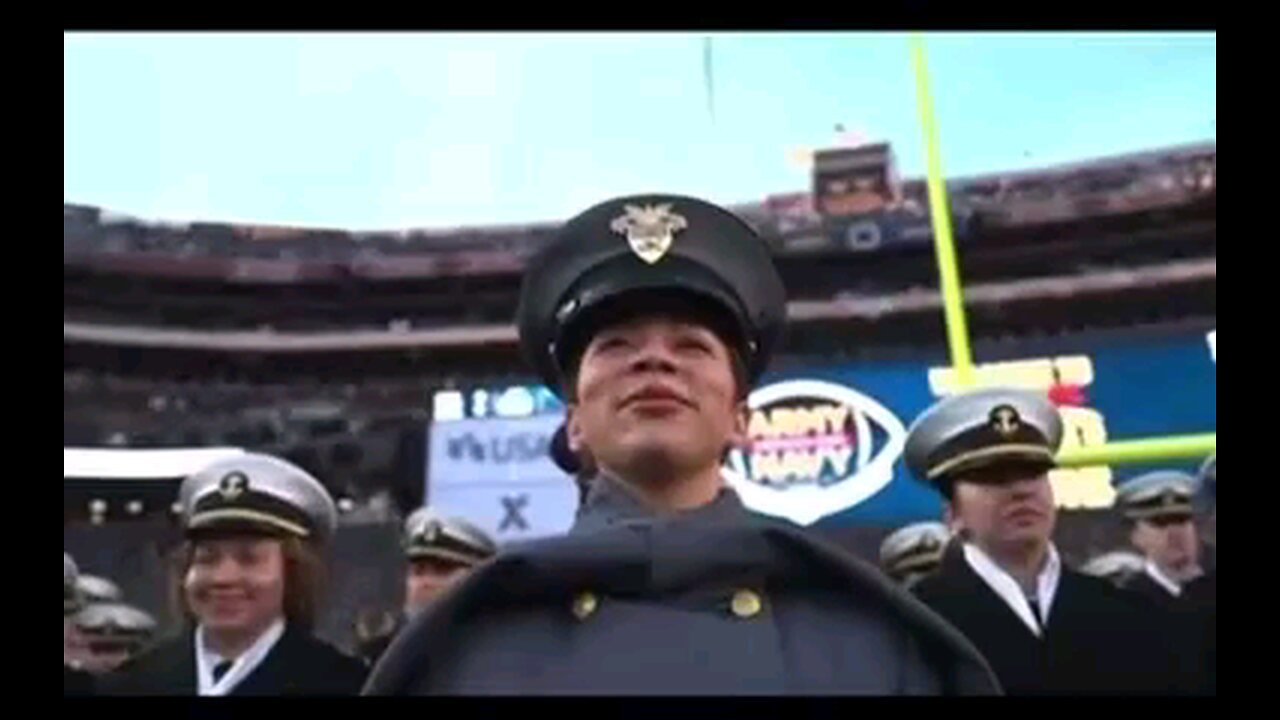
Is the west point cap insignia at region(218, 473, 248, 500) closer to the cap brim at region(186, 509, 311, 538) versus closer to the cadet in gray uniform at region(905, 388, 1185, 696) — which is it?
the cap brim at region(186, 509, 311, 538)

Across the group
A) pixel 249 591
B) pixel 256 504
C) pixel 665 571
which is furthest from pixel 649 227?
pixel 249 591

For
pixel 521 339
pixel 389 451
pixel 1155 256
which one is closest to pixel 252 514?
pixel 389 451

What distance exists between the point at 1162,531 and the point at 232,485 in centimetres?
→ 171

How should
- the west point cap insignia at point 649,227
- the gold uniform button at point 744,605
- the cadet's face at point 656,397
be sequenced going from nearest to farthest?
the gold uniform button at point 744,605
the cadet's face at point 656,397
the west point cap insignia at point 649,227

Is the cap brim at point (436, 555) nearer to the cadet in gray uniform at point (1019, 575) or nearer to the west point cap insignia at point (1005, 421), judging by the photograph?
the cadet in gray uniform at point (1019, 575)

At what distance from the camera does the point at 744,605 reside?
4.02 metres

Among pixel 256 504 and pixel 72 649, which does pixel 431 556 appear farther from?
pixel 72 649

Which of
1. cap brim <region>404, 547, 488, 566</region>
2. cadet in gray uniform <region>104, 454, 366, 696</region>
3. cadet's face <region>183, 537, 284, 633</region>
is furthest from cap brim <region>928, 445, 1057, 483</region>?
cadet's face <region>183, 537, 284, 633</region>

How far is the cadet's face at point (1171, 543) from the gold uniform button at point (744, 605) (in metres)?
0.73

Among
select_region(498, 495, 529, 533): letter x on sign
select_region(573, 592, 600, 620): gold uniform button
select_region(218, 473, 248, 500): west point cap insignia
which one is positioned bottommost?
select_region(573, 592, 600, 620): gold uniform button

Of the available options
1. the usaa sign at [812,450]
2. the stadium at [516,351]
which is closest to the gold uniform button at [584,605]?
the stadium at [516,351]

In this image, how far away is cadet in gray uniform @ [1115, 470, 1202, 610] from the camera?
4.20m

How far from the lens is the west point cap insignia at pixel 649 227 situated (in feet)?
13.8
